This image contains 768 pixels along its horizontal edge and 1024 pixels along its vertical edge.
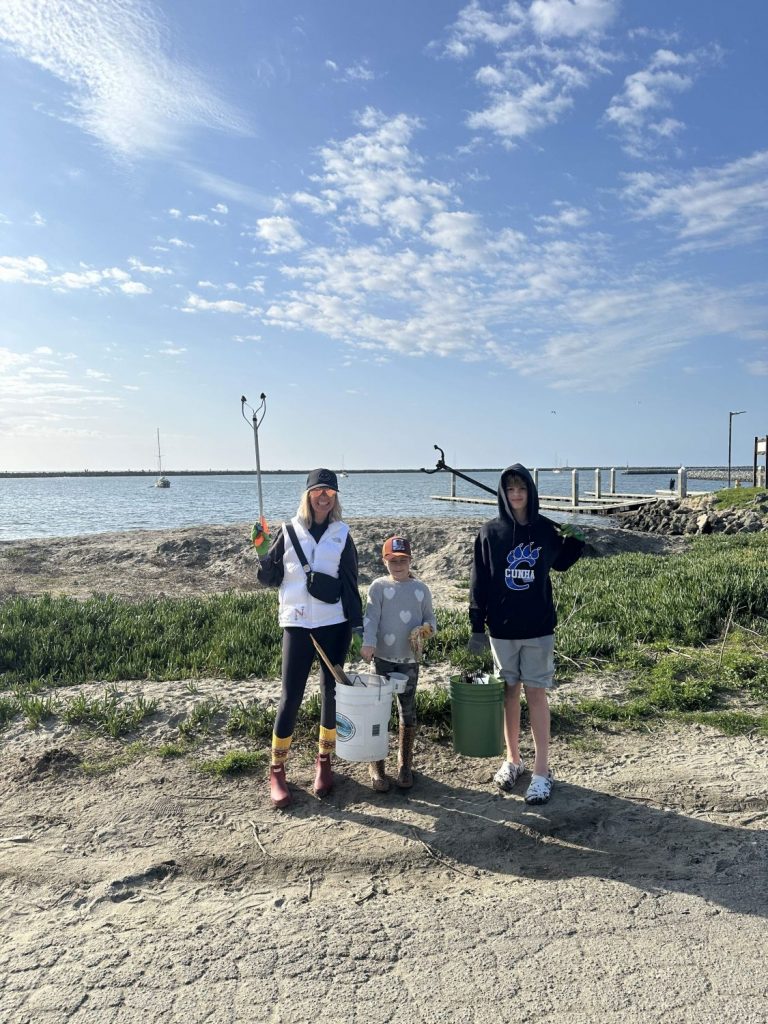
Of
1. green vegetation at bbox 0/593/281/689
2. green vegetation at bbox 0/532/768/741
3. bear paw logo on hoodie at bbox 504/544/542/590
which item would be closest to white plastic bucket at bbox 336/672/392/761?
bear paw logo on hoodie at bbox 504/544/542/590

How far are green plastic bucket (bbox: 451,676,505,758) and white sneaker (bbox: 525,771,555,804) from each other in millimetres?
380

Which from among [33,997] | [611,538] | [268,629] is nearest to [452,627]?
[268,629]

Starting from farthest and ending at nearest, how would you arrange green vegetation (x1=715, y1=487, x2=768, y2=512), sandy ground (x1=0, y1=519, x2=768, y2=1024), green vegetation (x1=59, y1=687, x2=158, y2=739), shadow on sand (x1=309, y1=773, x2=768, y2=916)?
green vegetation (x1=715, y1=487, x2=768, y2=512) < green vegetation (x1=59, y1=687, x2=158, y2=739) < shadow on sand (x1=309, y1=773, x2=768, y2=916) < sandy ground (x1=0, y1=519, x2=768, y2=1024)

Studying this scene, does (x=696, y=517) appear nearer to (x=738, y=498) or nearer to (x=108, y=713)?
(x=738, y=498)

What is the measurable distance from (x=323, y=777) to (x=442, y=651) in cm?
324

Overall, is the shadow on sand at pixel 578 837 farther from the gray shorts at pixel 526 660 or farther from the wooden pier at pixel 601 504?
the wooden pier at pixel 601 504

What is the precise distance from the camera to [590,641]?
7.79 metres

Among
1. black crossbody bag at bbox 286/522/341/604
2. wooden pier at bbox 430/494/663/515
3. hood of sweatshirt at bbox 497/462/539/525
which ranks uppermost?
hood of sweatshirt at bbox 497/462/539/525

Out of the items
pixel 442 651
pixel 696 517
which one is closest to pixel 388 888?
pixel 442 651

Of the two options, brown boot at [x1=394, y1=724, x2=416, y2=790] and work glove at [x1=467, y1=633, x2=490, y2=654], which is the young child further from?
work glove at [x1=467, y1=633, x2=490, y2=654]

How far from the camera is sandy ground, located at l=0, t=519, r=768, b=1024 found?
2832 millimetres

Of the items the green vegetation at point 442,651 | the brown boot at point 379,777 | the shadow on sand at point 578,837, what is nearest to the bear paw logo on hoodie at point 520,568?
the shadow on sand at point 578,837

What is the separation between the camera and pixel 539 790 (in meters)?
4.55

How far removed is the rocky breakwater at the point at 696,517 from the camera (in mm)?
24375
